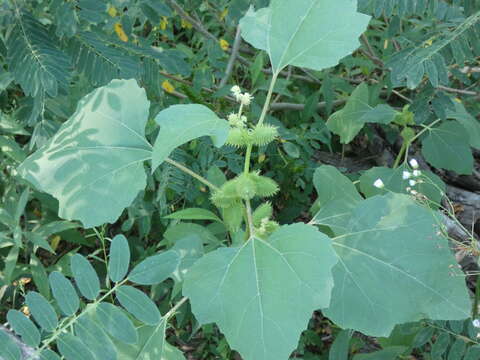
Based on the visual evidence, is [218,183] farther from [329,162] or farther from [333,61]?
[329,162]

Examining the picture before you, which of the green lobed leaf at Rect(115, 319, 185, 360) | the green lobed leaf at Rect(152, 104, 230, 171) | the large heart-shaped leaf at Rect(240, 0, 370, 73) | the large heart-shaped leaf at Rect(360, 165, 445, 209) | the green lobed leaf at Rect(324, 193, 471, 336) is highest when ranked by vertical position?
the large heart-shaped leaf at Rect(240, 0, 370, 73)

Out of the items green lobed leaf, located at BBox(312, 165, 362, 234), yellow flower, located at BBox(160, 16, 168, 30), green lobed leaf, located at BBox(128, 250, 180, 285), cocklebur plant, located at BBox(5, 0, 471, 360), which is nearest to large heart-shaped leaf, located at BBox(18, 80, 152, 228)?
cocklebur plant, located at BBox(5, 0, 471, 360)

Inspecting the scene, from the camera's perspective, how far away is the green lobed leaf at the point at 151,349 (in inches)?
61.2

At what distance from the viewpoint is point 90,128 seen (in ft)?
5.23

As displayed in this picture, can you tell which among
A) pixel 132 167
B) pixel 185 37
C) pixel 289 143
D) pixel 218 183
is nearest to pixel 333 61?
pixel 132 167

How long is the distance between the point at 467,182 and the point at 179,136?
2.01m

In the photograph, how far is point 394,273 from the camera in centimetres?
146

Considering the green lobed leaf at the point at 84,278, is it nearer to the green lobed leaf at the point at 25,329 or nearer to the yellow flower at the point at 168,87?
the green lobed leaf at the point at 25,329

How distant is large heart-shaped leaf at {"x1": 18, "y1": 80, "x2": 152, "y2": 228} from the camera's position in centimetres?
147

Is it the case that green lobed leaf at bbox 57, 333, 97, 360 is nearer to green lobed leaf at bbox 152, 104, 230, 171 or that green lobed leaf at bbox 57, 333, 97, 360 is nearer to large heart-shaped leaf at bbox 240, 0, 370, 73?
green lobed leaf at bbox 152, 104, 230, 171

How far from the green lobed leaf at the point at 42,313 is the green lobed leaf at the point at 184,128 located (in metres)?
0.45

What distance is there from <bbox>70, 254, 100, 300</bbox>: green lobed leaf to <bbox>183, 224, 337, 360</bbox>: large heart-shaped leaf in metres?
0.24

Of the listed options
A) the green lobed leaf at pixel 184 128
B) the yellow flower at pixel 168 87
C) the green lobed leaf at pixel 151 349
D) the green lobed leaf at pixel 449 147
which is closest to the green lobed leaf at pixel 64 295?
the green lobed leaf at pixel 151 349

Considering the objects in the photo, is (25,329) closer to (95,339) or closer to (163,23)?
(95,339)
